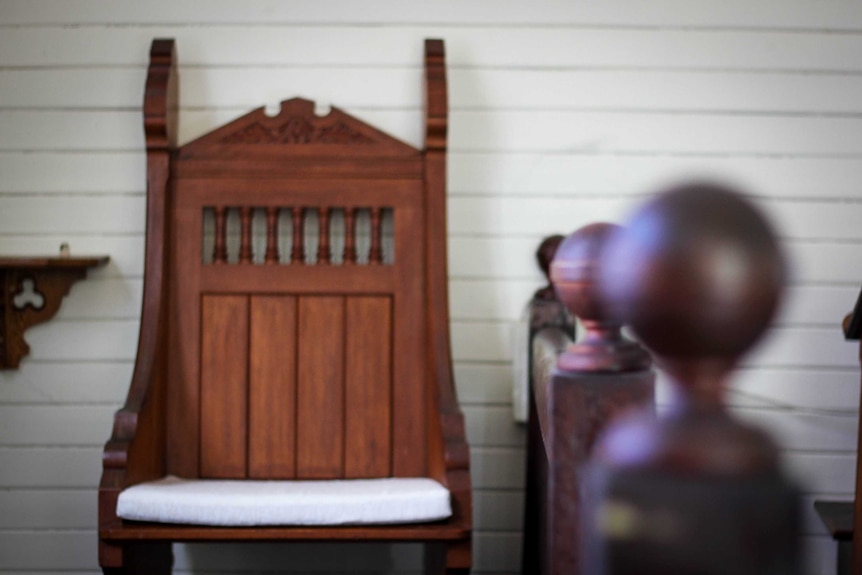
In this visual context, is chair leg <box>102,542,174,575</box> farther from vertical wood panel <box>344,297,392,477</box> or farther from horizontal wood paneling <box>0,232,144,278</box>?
horizontal wood paneling <box>0,232,144,278</box>

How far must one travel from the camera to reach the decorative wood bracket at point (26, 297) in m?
2.29

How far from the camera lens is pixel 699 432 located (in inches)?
11.2

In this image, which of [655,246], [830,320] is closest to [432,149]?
[830,320]

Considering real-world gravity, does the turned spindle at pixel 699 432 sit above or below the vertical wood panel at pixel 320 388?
above

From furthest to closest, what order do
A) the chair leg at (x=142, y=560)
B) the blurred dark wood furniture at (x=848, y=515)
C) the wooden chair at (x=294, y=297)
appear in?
the wooden chair at (x=294, y=297) < the chair leg at (x=142, y=560) < the blurred dark wood furniture at (x=848, y=515)

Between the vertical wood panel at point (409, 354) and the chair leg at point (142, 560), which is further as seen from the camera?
the vertical wood panel at point (409, 354)

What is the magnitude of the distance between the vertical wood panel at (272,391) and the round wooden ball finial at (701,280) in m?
1.98

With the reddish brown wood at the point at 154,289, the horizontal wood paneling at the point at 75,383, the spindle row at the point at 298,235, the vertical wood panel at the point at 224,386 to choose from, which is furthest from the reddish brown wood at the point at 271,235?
the horizontal wood paneling at the point at 75,383

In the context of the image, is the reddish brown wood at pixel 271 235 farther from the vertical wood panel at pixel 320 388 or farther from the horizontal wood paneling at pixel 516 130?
the horizontal wood paneling at pixel 516 130

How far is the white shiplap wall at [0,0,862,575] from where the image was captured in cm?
235

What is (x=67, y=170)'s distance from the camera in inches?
93.1

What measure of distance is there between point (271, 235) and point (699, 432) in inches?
79.8

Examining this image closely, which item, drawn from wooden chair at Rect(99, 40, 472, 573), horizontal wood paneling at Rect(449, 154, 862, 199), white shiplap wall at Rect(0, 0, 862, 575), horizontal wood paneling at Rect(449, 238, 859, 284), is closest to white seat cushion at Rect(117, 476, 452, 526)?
wooden chair at Rect(99, 40, 472, 573)

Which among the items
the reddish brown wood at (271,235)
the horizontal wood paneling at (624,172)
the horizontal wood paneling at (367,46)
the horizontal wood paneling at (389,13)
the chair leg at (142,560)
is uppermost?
the horizontal wood paneling at (389,13)
